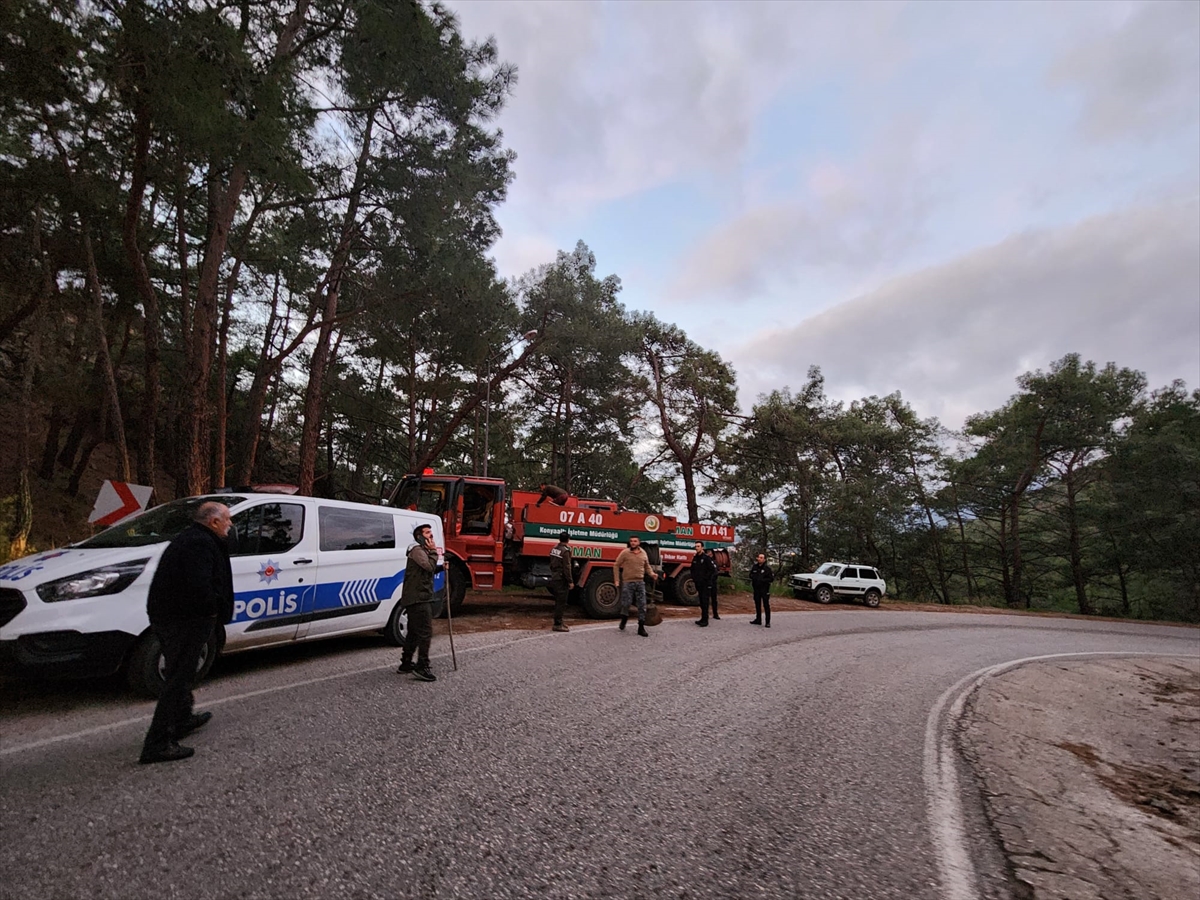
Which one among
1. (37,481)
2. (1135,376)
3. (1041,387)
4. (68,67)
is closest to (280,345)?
(37,481)

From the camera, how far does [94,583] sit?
450 centimetres

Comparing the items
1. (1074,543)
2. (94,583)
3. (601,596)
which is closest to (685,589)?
(601,596)

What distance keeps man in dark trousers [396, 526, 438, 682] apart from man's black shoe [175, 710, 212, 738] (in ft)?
6.53

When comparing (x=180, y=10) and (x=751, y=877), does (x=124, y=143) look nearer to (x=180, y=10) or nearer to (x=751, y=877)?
(x=180, y=10)

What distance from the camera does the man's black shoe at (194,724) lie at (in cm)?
397

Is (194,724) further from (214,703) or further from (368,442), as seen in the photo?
(368,442)

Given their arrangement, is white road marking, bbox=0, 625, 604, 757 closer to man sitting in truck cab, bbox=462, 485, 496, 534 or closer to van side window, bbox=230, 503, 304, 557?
van side window, bbox=230, 503, 304, 557

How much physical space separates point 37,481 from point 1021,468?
41999mm

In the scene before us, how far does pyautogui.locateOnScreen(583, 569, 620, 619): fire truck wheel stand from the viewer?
465 inches

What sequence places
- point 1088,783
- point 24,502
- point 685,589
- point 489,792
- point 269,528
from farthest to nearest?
point 685,589, point 24,502, point 269,528, point 1088,783, point 489,792

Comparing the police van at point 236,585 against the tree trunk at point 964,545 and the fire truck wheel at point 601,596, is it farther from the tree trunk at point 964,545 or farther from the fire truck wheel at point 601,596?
the tree trunk at point 964,545

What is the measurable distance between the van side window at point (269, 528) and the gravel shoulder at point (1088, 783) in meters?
6.43

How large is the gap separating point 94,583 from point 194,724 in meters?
1.51

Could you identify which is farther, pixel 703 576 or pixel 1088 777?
pixel 703 576
